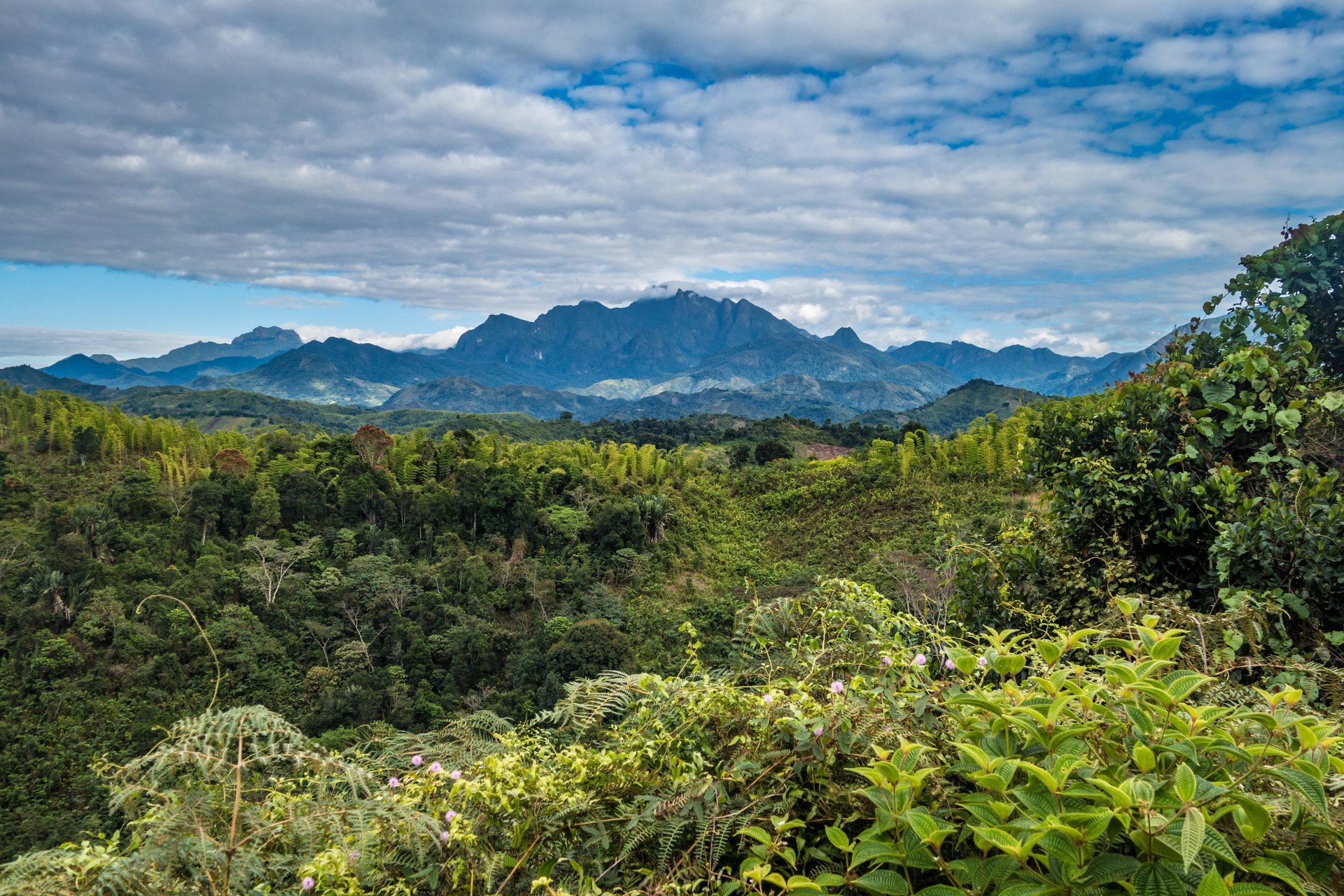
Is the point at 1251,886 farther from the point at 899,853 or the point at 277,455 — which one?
the point at 277,455

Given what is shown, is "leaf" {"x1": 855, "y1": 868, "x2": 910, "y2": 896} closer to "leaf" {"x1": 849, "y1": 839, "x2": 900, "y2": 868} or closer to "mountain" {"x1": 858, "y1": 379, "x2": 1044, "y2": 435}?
"leaf" {"x1": 849, "y1": 839, "x2": 900, "y2": 868}

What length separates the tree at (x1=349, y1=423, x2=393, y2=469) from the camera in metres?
19.6

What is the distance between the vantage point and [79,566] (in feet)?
46.7

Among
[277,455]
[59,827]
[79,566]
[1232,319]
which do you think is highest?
[1232,319]

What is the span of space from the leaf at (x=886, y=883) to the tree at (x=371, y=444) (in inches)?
812

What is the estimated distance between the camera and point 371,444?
64.9 ft

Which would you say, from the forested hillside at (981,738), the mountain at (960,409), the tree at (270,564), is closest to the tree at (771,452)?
the tree at (270,564)

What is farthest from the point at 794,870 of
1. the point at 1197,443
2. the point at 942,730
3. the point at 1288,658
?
the point at 1197,443

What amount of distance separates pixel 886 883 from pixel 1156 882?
13.4 inches

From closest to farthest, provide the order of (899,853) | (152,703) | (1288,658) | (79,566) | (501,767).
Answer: (899,853) < (501,767) < (1288,658) < (152,703) < (79,566)

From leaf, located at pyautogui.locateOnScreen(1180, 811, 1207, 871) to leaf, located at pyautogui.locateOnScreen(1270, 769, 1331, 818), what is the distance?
13 cm

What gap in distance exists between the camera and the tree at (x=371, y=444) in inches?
773

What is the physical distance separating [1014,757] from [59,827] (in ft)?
45.9

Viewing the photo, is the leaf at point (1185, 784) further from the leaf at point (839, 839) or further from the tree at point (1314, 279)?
the tree at point (1314, 279)
